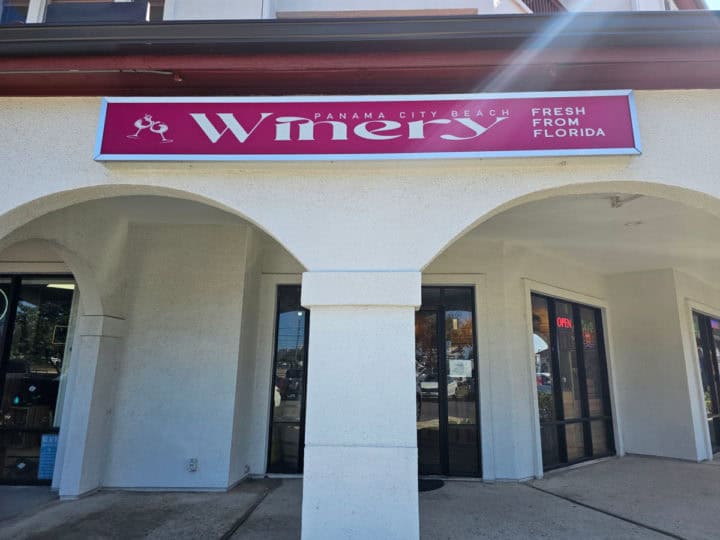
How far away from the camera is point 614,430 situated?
787cm

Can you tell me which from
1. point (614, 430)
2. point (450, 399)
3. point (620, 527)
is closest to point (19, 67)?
point (450, 399)

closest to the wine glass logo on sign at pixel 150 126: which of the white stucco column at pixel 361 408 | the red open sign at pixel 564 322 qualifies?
the white stucco column at pixel 361 408

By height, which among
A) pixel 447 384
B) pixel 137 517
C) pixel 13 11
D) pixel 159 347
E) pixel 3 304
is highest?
pixel 13 11

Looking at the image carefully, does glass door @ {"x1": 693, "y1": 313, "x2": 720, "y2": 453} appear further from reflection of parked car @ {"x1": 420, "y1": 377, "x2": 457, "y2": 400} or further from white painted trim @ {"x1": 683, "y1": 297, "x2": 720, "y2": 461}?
reflection of parked car @ {"x1": 420, "y1": 377, "x2": 457, "y2": 400}

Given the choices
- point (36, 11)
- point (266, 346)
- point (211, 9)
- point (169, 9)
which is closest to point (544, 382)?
point (266, 346)

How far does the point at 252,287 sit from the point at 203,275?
677 millimetres

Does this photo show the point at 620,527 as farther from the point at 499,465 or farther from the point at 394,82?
the point at 394,82

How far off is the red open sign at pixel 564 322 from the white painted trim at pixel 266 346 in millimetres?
4278

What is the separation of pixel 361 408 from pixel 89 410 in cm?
386

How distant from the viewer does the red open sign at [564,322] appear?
744 centimetres

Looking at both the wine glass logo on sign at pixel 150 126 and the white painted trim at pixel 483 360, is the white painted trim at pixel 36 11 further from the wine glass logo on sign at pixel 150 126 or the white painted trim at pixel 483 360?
the white painted trim at pixel 483 360

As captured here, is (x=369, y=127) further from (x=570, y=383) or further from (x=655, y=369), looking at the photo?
(x=655, y=369)

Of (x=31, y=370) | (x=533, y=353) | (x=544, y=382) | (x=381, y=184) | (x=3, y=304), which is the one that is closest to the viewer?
(x=381, y=184)

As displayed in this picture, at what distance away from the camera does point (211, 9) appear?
557cm
